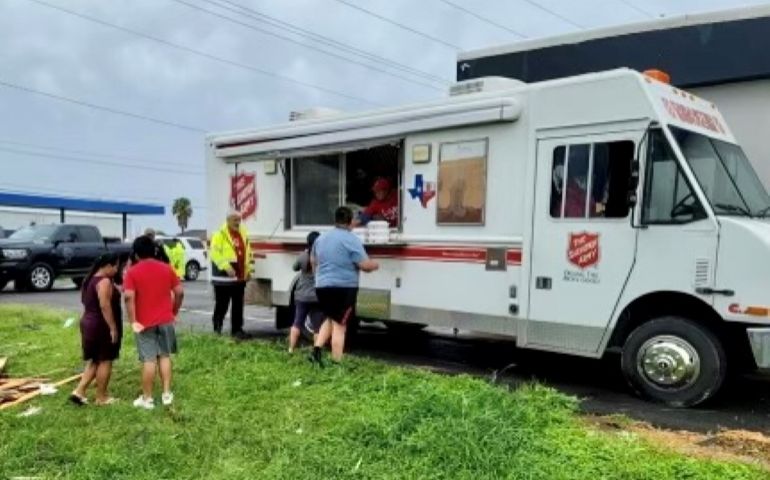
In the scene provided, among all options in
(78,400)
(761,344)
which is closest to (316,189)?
(78,400)

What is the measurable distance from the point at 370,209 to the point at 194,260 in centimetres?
1993

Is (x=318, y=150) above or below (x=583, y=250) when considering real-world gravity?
above

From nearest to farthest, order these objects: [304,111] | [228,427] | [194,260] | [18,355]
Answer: [228,427] < [18,355] < [304,111] < [194,260]

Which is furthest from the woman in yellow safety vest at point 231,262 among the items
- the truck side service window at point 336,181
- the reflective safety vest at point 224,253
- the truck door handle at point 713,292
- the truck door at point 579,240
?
the truck door handle at point 713,292

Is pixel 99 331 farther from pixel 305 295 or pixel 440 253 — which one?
pixel 440 253

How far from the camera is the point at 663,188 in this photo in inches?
274

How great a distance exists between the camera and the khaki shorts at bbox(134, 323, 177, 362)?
666 centimetres

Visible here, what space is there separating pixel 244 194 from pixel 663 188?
19.9 feet

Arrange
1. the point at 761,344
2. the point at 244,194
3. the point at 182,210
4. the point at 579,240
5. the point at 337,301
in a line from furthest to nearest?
the point at 182,210 < the point at 244,194 < the point at 337,301 < the point at 579,240 < the point at 761,344

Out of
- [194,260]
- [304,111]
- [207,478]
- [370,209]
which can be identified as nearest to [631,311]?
[370,209]

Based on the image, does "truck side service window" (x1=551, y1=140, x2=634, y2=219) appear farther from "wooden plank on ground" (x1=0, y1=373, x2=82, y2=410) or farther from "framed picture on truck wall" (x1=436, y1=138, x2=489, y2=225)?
"wooden plank on ground" (x1=0, y1=373, x2=82, y2=410)

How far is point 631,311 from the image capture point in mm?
7246

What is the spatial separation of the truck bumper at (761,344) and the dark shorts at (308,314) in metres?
4.56

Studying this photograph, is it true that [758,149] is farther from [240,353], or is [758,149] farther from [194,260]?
[194,260]
